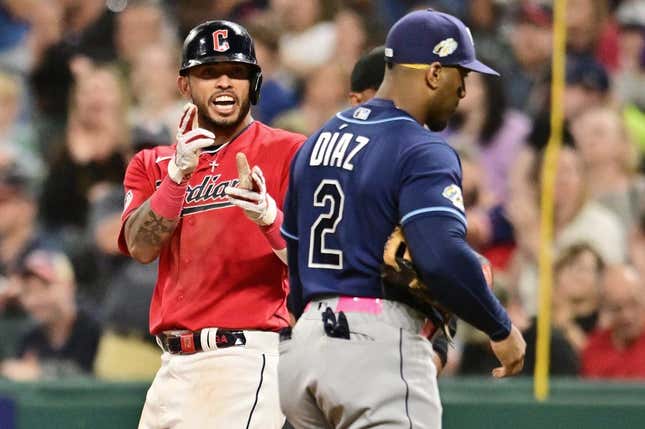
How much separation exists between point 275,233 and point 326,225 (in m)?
0.51

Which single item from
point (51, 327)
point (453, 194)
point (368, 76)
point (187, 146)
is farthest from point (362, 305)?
point (51, 327)

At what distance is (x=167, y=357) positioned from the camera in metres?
4.71

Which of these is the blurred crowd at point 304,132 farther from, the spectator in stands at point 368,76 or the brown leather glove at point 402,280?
the brown leather glove at point 402,280

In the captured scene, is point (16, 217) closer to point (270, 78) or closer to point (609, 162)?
point (270, 78)

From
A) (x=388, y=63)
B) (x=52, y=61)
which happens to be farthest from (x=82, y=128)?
(x=388, y=63)

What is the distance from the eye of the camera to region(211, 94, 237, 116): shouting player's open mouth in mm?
4703

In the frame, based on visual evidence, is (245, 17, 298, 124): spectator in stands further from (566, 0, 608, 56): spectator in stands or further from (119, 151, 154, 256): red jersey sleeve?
(119, 151, 154, 256): red jersey sleeve

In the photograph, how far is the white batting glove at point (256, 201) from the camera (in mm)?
4395

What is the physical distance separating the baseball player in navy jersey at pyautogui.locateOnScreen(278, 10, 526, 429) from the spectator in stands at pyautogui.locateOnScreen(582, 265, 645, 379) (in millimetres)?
3063

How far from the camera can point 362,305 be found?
3.92 meters

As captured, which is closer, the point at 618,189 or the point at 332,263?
the point at 332,263

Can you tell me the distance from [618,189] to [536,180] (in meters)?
0.45

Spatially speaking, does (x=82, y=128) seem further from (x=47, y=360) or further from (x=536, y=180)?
(x=536, y=180)

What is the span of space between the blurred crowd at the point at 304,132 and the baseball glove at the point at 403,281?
314cm
